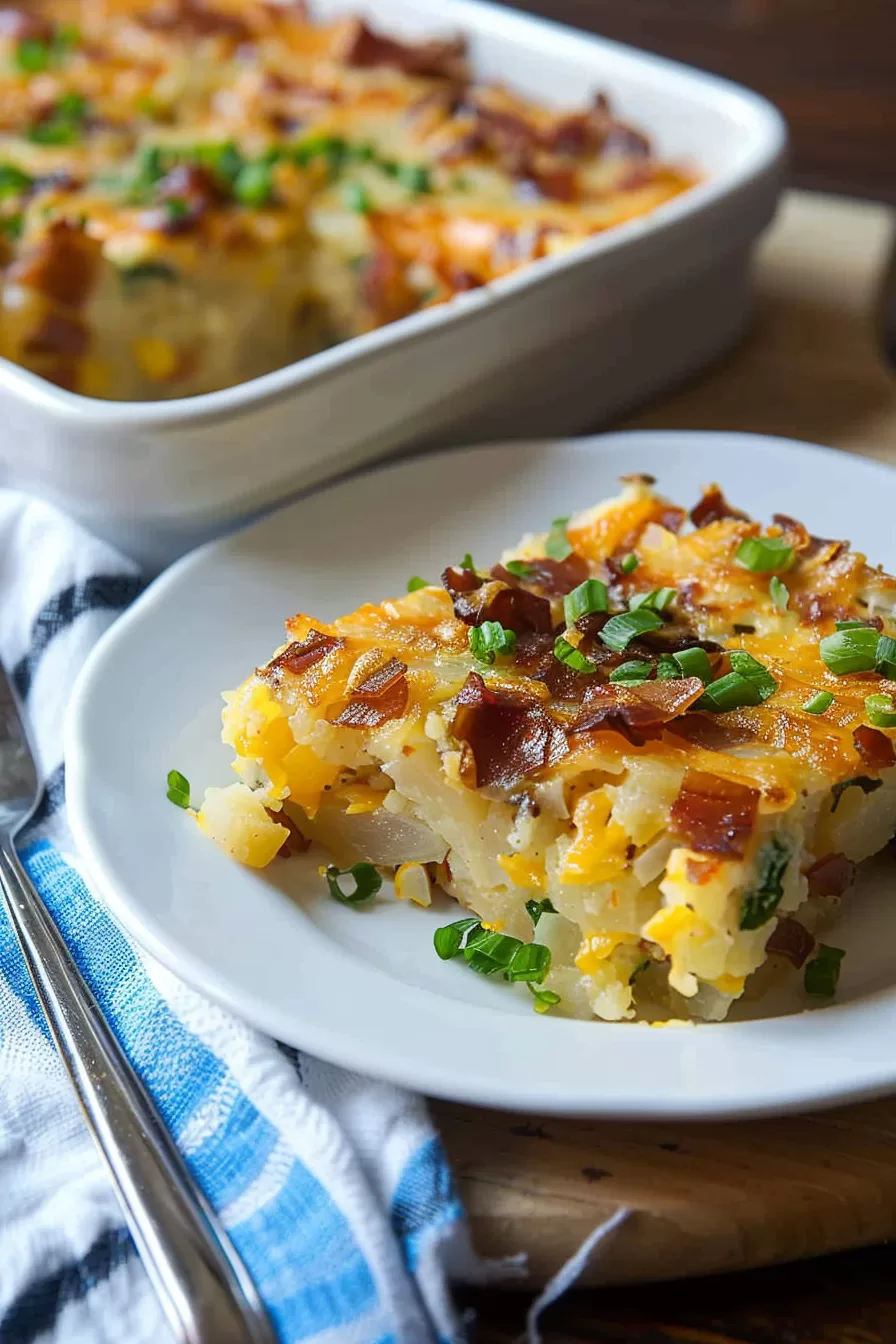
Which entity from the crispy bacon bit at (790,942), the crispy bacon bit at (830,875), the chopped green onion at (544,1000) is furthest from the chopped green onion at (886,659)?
the chopped green onion at (544,1000)

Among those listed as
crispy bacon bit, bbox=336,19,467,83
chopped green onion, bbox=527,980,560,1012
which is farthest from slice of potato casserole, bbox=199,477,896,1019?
crispy bacon bit, bbox=336,19,467,83

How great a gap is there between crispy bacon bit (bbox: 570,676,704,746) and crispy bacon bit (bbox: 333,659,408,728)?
234 millimetres

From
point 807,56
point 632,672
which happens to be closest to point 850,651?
point 632,672

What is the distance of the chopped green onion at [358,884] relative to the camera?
6.78 feet

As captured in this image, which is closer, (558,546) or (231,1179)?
(231,1179)

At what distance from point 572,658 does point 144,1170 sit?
0.83 m

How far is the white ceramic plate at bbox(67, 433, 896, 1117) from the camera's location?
1.69m

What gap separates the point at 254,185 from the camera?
3.68 meters

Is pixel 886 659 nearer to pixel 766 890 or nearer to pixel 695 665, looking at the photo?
pixel 695 665

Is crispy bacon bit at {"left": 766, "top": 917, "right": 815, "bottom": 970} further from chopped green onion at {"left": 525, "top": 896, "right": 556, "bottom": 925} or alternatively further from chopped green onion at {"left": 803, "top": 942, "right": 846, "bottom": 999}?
chopped green onion at {"left": 525, "top": 896, "right": 556, "bottom": 925}

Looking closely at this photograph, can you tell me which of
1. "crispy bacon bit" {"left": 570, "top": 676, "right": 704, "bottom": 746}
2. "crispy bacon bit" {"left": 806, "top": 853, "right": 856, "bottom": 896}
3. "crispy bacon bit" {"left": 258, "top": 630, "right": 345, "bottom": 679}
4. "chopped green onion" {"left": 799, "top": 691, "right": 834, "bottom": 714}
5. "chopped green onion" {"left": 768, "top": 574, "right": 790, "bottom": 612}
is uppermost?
"chopped green onion" {"left": 799, "top": 691, "right": 834, "bottom": 714}

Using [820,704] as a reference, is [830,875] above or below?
below

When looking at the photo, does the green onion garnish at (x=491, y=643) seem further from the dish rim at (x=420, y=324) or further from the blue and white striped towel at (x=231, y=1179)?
the dish rim at (x=420, y=324)

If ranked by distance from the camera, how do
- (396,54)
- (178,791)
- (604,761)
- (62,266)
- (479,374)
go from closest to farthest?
(604,761) → (178,791) → (479,374) → (62,266) → (396,54)
